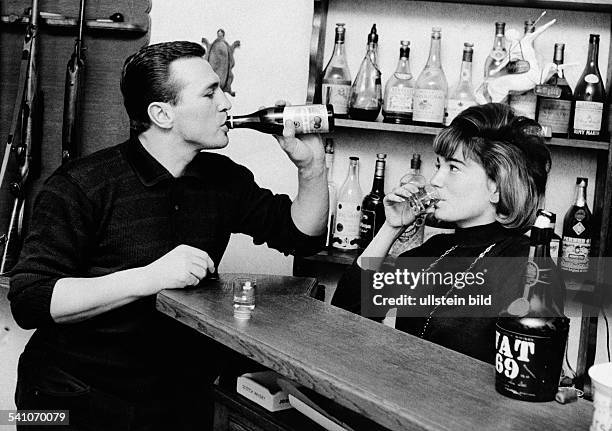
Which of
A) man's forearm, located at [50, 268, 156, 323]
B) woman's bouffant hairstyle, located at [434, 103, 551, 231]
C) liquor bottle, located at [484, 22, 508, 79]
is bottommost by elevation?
man's forearm, located at [50, 268, 156, 323]

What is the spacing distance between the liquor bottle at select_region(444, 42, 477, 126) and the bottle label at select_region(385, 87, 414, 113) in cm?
12

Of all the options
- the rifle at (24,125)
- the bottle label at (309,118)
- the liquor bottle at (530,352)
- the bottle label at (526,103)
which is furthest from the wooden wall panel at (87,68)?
the liquor bottle at (530,352)

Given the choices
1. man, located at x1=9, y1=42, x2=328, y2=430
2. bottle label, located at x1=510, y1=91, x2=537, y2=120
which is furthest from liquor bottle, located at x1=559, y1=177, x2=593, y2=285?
man, located at x1=9, y1=42, x2=328, y2=430

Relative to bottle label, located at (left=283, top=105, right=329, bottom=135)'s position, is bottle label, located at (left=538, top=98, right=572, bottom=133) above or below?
above

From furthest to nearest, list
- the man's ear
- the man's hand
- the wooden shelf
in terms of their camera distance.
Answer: the wooden shelf < the man's ear < the man's hand

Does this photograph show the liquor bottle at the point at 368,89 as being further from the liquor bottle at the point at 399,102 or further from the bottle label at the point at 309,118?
the bottle label at the point at 309,118

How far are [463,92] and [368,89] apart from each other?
310mm

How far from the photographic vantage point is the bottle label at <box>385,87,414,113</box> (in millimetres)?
2381

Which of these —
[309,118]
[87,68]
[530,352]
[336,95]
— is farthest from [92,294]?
[87,68]

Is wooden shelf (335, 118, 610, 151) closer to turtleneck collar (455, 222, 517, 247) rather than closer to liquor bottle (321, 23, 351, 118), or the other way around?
liquor bottle (321, 23, 351, 118)

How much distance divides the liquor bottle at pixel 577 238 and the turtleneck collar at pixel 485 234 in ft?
2.22

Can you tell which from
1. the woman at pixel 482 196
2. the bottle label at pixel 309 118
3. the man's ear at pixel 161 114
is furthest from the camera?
the man's ear at pixel 161 114

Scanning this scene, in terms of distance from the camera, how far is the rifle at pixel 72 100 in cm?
258

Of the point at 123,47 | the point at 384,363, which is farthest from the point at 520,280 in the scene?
the point at 123,47
